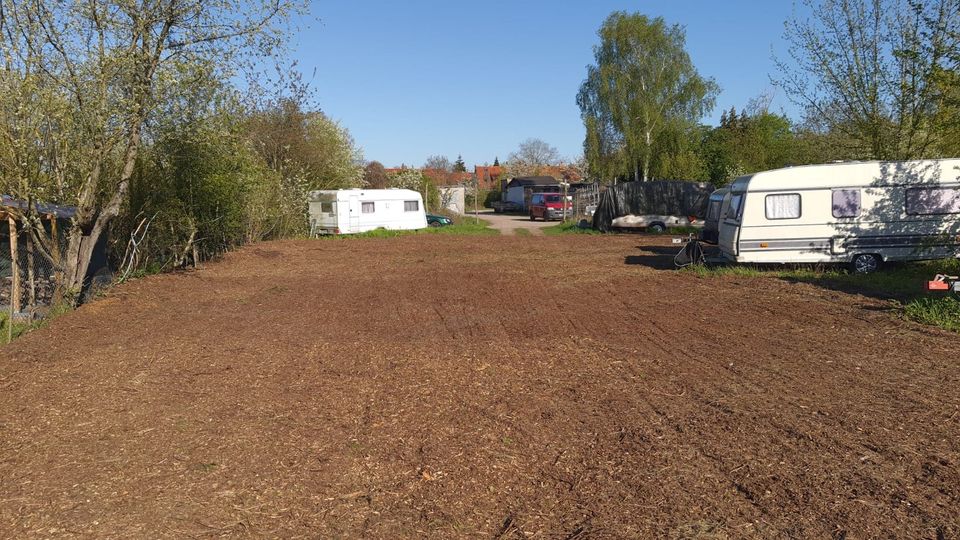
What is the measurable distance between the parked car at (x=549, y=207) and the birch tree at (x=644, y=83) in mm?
4814

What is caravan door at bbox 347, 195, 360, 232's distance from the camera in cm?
3172

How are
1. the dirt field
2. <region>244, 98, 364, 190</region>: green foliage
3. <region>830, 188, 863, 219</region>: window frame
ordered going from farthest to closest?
<region>244, 98, 364, 190</region>: green foliage < <region>830, 188, 863, 219</region>: window frame < the dirt field

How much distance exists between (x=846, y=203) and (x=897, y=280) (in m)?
2.22

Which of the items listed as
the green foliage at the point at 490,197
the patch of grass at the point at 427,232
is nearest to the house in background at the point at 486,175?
the green foliage at the point at 490,197

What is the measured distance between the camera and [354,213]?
3184 cm

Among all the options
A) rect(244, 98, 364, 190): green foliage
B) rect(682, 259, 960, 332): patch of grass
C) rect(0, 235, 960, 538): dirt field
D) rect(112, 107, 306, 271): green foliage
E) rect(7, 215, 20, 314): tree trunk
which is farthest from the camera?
rect(244, 98, 364, 190): green foliage

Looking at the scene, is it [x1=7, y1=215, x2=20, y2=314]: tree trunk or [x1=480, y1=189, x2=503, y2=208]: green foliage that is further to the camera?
[x1=480, y1=189, x2=503, y2=208]: green foliage

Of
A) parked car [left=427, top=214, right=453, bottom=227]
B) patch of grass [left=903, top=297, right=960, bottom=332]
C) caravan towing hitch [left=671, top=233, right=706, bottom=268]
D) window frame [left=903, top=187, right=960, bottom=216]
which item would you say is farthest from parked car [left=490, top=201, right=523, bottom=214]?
patch of grass [left=903, top=297, right=960, bottom=332]

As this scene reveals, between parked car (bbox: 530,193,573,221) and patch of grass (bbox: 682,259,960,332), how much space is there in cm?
2885

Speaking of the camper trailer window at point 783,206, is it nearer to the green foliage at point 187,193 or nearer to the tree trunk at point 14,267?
the green foliage at point 187,193

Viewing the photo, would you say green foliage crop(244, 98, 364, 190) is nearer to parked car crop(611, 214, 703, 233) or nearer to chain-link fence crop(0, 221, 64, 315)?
parked car crop(611, 214, 703, 233)

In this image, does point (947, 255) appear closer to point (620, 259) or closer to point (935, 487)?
point (620, 259)

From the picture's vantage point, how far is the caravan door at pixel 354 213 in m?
31.7

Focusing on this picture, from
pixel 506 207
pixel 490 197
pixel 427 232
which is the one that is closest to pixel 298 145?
pixel 427 232
